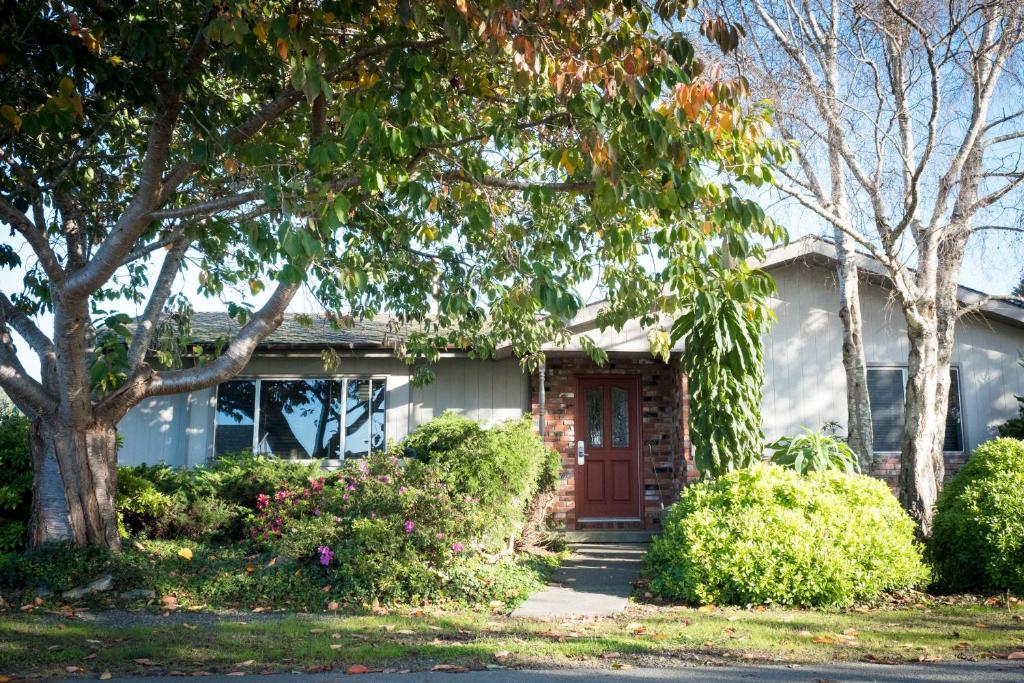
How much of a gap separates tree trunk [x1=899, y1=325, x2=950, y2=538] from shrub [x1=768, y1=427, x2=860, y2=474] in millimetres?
635

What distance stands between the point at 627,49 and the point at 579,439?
8.54 metres

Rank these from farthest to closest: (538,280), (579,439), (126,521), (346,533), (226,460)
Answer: (579,439)
(226,460)
(126,521)
(346,533)
(538,280)

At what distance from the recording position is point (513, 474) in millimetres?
10297

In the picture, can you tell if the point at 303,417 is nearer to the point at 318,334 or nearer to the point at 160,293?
the point at 318,334

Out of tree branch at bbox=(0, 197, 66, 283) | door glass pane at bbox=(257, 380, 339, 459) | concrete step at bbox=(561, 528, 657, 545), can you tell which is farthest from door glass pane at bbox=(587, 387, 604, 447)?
tree branch at bbox=(0, 197, 66, 283)

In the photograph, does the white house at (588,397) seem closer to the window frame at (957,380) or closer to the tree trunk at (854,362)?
the window frame at (957,380)

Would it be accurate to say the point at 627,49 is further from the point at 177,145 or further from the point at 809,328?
the point at 809,328

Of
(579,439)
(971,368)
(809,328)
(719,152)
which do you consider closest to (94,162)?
(719,152)

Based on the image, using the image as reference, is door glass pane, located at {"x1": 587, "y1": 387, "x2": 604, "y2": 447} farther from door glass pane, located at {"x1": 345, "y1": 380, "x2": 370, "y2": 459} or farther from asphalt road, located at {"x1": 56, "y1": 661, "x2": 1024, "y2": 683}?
asphalt road, located at {"x1": 56, "y1": 661, "x2": 1024, "y2": 683}

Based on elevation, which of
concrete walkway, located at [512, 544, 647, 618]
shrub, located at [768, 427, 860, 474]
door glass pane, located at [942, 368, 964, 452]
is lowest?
concrete walkway, located at [512, 544, 647, 618]

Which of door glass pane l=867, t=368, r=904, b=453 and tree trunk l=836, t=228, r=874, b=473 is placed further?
door glass pane l=867, t=368, r=904, b=453

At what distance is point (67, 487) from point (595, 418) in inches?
319

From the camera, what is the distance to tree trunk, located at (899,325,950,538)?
10000 millimetres

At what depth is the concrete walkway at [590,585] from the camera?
8273mm
